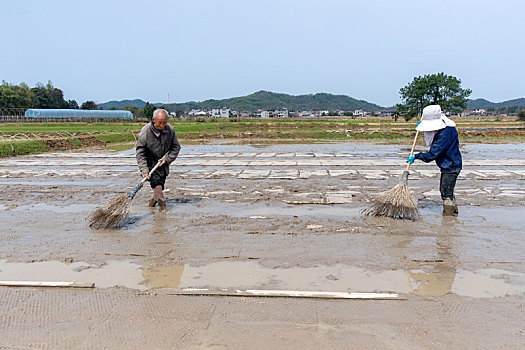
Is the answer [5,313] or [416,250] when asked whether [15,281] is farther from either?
[416,250]

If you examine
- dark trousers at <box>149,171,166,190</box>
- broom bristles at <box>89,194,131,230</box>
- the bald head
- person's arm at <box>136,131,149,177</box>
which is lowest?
broom bristles at <box>89,194,131,230</box>

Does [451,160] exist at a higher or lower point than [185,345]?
higher

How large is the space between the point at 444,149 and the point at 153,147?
14.8 feet

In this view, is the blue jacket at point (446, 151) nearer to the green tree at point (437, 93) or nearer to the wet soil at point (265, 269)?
the wet soil at point (265, 269)

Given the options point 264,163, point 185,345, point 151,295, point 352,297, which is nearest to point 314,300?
point 352,297

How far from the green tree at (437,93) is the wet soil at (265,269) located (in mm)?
37932

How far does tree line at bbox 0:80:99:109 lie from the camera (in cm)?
6812

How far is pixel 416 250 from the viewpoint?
16.1ft

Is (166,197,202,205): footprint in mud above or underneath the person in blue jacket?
underneath

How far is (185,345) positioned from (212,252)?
202 centimetres

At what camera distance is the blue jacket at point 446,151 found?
6227 millimetres

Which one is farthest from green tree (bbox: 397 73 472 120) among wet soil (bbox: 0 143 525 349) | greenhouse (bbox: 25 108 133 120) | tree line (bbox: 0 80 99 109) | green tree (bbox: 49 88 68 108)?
green tree (bbox: 49 88 68 108)

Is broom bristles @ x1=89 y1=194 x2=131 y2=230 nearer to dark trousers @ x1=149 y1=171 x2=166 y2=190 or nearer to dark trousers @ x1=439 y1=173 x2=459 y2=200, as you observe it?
dark trousers @ x1=149 y1=171 x2=166 y2=190

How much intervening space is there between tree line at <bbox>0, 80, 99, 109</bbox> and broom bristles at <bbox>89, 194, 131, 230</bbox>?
7335cm
